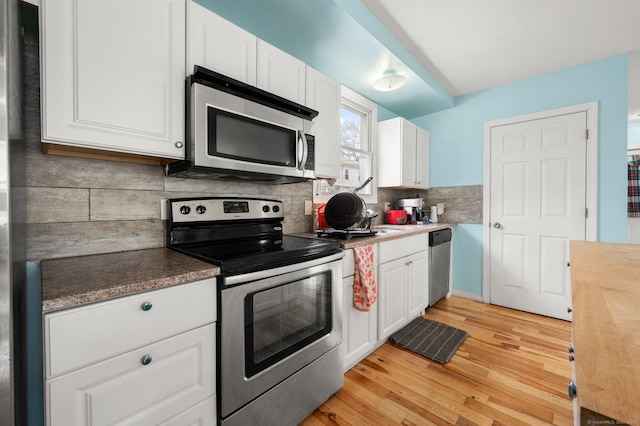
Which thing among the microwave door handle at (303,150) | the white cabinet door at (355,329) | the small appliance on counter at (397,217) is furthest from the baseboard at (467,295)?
the microwave door handle at (303,150)

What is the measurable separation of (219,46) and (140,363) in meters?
1.45

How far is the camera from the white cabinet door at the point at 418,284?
7.86 ft

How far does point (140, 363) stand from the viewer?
2.84 feet

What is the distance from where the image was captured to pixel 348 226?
6.31ft

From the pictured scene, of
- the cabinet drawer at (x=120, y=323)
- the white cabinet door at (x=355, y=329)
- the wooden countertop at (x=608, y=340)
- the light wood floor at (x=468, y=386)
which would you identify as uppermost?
the wooden countertop at (x=608, y=340)

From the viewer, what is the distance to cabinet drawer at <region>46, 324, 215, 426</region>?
2.46 ft

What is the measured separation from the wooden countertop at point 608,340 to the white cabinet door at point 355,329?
3.62 ft

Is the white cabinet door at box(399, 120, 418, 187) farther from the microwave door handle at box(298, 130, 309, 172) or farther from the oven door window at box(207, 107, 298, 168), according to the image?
the oven door window at box(207, 107, 298, 168)

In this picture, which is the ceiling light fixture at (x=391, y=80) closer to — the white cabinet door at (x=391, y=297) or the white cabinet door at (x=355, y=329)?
the white cabinet door at (x=391, y=297)

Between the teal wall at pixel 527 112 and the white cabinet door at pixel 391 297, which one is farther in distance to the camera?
the teal wall at pixel 527 112

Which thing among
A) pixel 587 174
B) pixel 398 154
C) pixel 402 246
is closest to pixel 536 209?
pixel 587 174

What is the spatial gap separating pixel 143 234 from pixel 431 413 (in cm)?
181

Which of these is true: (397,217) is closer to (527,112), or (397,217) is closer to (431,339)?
(431,339)

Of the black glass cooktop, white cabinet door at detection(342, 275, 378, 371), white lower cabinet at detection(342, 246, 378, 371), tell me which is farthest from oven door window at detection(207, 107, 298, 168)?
white cabinet door at detection(342, 275, 378, 371)
